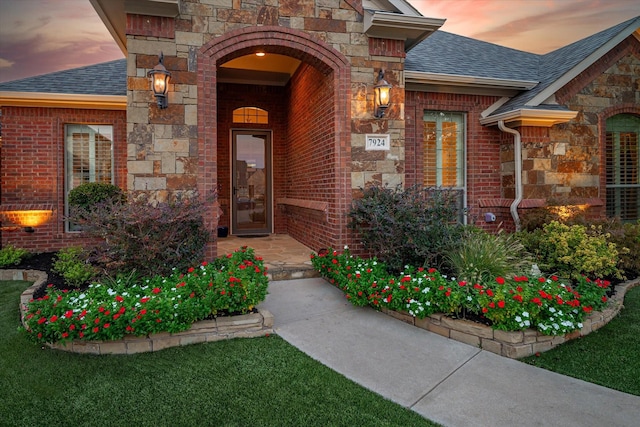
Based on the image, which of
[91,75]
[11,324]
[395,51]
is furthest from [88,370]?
[91,75]

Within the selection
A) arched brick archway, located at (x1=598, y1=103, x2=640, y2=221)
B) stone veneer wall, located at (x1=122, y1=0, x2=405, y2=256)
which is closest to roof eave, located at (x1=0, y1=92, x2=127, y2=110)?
stone veneer wall, located at (x1=122, y1=0, x2=405, y2=256)

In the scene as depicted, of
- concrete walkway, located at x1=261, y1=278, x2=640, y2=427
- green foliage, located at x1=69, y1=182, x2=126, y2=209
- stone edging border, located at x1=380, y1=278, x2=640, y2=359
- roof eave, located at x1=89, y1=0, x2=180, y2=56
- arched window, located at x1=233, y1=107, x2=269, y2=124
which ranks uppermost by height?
roof eave, located at x1=89, y1=0, x2=180, y2=56

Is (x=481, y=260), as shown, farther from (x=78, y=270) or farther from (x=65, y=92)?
(x=65, y=92)

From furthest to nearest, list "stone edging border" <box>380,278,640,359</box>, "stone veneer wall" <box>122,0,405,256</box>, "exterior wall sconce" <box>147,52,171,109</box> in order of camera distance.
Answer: "stone veneer wall" <box>122,0,405,256</box>
"exterior wall sconce" <box>147,52,171,109</box>
"stone edging border" <box>380,278,640,359</box>

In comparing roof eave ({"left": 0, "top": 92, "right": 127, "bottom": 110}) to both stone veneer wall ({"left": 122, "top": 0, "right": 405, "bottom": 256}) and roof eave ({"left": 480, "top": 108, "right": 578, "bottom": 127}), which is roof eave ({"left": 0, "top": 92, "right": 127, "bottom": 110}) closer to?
stone veneer wall ({"left": 122, "top": 0, "right": 405, "bottom": 256})

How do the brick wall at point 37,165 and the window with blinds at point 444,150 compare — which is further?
the window with blinds at point 444,150

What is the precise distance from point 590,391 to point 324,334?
83.2 inches

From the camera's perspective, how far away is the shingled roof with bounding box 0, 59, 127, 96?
7016 millimetres

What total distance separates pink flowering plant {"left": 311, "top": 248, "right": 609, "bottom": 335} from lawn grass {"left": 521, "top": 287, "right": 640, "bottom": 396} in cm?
19

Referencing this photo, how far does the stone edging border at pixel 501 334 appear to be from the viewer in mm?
3311

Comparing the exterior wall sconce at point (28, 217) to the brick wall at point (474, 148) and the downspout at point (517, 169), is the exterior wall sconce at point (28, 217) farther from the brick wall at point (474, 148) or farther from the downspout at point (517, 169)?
the downspout at point (517, 169)

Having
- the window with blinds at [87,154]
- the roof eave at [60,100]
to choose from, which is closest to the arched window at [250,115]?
the roof eave at [60,100]

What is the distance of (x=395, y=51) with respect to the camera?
578 centimetres

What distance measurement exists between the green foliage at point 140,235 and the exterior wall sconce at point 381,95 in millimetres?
2988
